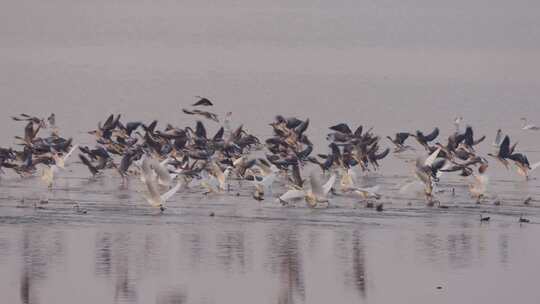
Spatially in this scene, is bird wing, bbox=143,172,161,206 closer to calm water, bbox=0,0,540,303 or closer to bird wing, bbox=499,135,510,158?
calm water, bbox=0,0,540,303

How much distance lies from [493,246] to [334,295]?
128 inches

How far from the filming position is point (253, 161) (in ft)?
79.4

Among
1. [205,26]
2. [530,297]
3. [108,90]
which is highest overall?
[205,26]

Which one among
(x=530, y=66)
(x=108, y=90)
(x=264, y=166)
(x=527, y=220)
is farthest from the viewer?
(x=530, y=66)

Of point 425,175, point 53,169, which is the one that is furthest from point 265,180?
point 53,169

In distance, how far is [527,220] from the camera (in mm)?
20266

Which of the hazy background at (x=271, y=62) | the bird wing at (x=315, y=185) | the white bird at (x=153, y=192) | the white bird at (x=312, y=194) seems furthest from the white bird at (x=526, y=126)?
the white bird at (x=153, y=192)

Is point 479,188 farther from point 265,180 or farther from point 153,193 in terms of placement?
point 153,193

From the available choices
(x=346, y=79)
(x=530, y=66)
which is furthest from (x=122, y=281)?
(x=530, y=66)

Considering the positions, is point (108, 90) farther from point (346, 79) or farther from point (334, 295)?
point (334, 295)

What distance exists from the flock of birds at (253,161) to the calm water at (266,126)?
0.88 ft

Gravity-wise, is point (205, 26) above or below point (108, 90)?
above

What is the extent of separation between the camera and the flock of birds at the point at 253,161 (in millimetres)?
22047

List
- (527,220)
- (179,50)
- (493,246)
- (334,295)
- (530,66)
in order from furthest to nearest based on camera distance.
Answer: (179,50)
(530,66)
(527,220)
(493,246)
(334,295)
